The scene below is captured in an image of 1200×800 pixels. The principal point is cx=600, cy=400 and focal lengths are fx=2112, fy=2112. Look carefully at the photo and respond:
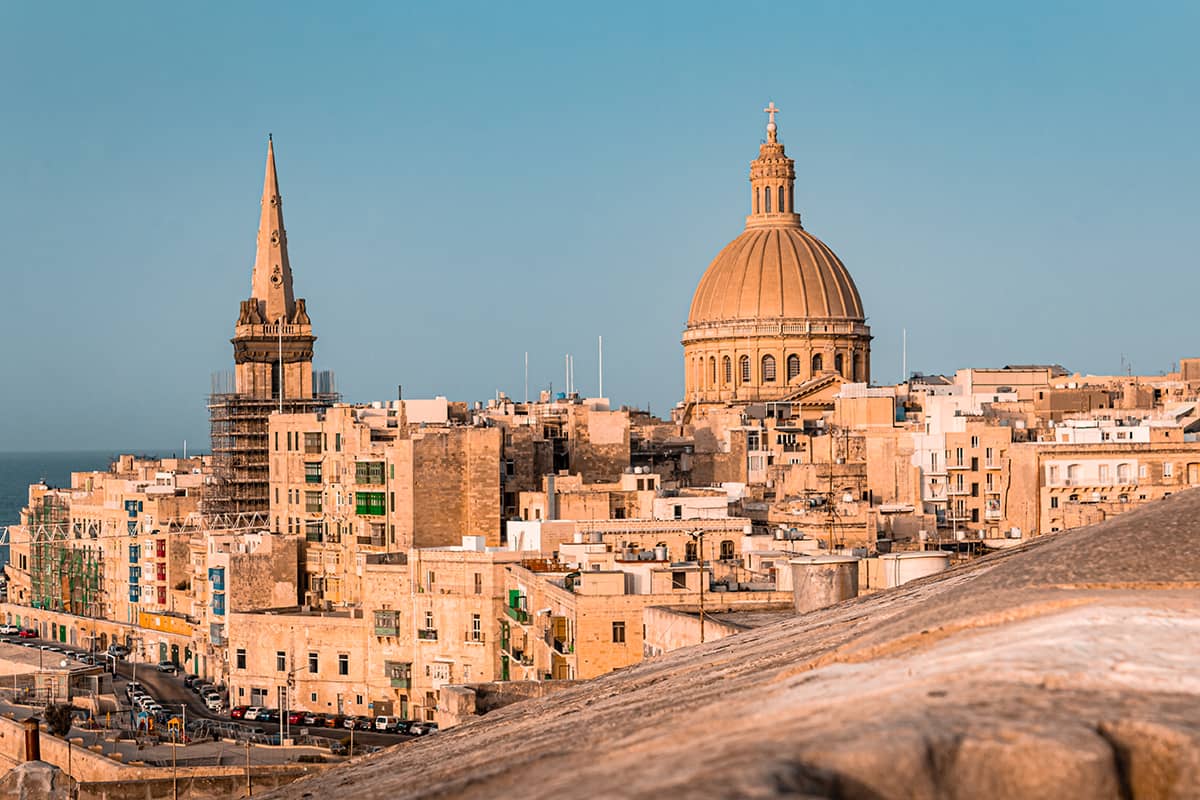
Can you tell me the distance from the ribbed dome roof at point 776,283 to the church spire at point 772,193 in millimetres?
747

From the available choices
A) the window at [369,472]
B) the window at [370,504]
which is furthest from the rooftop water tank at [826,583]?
the window at [369,472]

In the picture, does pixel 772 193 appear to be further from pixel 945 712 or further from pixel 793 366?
pixel 945 712

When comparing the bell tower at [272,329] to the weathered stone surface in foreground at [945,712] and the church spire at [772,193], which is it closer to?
the church spire at [772,193]

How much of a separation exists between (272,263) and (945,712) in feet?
223

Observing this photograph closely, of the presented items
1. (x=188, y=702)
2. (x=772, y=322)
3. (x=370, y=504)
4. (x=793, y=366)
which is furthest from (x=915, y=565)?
(x=793, y=366)

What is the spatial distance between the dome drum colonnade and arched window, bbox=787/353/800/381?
0.04m

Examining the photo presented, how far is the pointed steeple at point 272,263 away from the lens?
71.2 meters

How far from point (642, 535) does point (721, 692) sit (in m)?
36.9

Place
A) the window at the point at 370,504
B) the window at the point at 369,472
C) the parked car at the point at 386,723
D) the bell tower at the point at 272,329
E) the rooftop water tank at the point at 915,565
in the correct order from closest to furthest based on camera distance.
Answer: the rooftop water tank at the point at 915,565 → the parked car at the point at 386,723 → the window at the point at 370,504 → the window at the point at 369,472 → the bell tower at the point at 272,329

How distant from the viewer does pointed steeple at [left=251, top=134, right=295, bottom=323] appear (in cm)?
7125

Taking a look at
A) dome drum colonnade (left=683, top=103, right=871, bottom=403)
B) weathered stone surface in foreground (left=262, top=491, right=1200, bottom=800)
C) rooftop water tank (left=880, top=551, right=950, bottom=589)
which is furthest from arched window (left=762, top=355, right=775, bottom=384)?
weathered stone surface in foreground (left=262, top=491, right=1200, bottom=800)

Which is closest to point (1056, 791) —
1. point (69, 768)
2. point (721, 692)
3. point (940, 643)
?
point (940, 643)

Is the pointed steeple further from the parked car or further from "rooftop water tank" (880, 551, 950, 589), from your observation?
"rooftop water tank" (880, 551, 950, 589)

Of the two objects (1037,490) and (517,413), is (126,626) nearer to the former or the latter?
(517,413)
